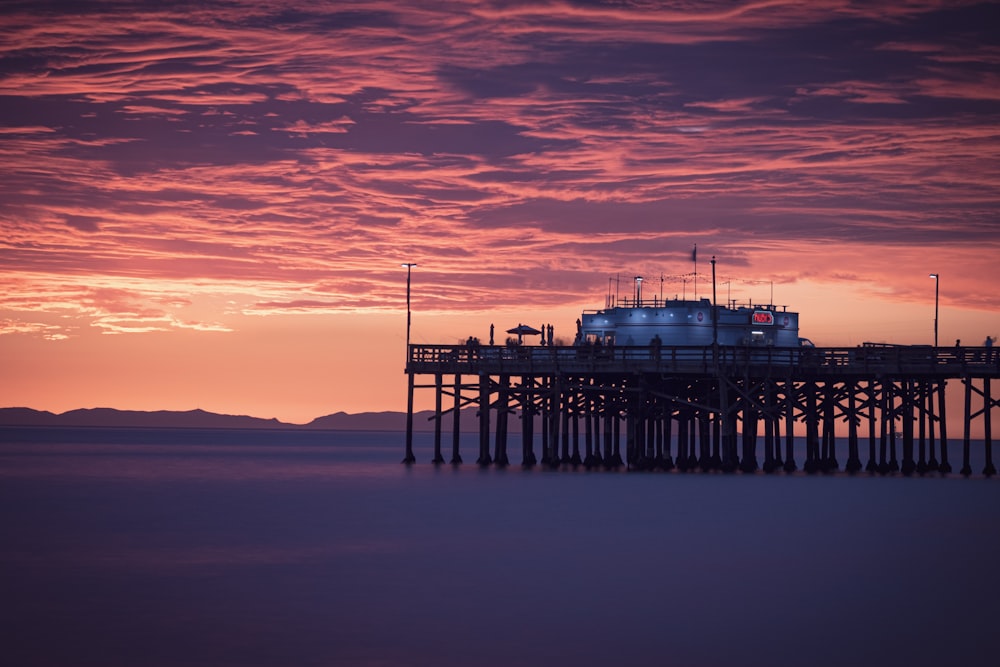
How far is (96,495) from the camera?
6469 centimetres

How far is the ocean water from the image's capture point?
2564 cm

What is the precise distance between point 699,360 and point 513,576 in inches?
1291

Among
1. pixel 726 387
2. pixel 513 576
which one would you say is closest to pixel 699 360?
pixel 726 387

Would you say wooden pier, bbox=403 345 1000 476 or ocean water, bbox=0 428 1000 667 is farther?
wooden pier, bbox=403 345 1000 476

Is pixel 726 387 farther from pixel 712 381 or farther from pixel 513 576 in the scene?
pixel 513 576

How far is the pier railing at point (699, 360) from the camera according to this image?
6256cm

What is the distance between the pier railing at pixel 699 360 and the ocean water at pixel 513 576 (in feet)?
16.6

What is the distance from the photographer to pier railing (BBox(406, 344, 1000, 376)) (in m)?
62.6

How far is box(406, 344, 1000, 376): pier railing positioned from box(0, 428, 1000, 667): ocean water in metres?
5.05

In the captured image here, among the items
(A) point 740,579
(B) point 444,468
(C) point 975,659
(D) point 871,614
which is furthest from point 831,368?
(C) point 975,659

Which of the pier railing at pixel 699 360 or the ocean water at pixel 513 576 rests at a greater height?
the pier railing at pixel 699 360

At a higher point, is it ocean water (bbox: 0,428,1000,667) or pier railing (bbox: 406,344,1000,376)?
pier railing (bbox: 406,344,1000,376)

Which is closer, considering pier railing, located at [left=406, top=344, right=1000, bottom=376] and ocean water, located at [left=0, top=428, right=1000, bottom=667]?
ocean water, located at [left=0, top=428, right=1000, bottom=667]

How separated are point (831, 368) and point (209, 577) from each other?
36.8 m
